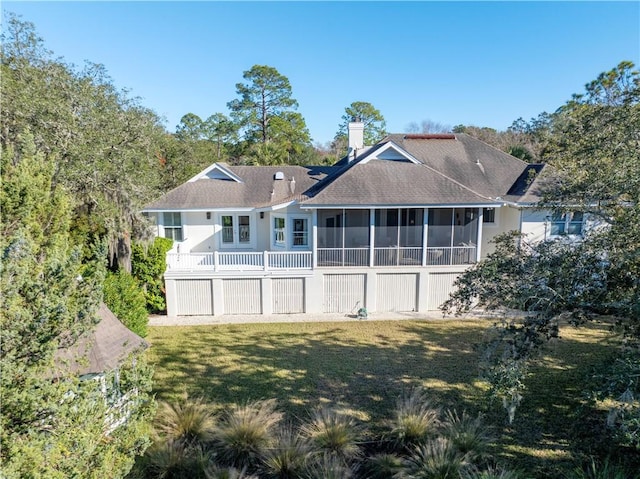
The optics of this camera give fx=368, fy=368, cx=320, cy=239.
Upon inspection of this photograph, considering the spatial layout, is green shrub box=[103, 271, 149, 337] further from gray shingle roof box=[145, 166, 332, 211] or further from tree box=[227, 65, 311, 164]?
tree box=[227, 65, 311, 164]

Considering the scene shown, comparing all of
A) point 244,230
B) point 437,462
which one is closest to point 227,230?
point 244,230

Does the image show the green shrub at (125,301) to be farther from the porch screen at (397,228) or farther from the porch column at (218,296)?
the porch screen at (397,228)

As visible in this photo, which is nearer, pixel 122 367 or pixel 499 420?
pixel 122 367

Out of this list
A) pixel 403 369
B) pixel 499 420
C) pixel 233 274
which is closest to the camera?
pixel 499 420

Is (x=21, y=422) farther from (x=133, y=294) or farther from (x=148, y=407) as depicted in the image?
(x=133, y=294)

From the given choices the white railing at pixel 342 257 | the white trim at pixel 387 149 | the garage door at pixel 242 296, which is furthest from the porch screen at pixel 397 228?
the garage door at pixel 242 296

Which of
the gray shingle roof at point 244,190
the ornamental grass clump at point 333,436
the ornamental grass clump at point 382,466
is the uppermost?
the gray shingle roof at point 244,190

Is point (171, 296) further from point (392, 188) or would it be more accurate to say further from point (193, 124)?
point (193, 124)

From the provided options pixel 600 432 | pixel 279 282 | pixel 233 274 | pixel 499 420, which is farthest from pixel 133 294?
pixel 600 432

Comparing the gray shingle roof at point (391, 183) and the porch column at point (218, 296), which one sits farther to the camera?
the gray shingle roof at point (391, 183)
